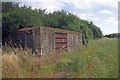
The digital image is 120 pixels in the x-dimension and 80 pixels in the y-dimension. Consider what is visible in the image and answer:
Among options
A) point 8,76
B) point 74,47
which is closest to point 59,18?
point 74,47

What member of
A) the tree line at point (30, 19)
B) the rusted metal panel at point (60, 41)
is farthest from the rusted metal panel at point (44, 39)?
the tree line at point (30, 19)

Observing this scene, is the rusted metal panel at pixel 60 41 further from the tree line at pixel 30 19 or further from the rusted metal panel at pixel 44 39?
the tree line at pixel 30 19

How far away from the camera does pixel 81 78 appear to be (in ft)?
21.5

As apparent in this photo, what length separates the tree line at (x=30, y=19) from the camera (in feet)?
48.5

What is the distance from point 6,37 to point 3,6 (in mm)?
3437

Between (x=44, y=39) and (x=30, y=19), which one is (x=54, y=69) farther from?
(x=30, y=19)

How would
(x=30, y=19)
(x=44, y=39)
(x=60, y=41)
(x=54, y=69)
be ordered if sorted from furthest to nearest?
(x=30, y=19)
(x=60, y=41)
(x=44, y=39)
(x=54, y=69)

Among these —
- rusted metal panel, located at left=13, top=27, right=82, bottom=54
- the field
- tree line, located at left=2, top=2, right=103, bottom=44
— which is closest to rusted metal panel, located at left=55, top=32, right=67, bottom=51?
rusted metal panel, located at left=13, top=27, right=82, bottom=54

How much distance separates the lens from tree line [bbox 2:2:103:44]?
14.8m

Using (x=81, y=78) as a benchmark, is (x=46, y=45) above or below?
above

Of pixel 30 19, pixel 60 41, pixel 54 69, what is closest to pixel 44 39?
pixel 60 41

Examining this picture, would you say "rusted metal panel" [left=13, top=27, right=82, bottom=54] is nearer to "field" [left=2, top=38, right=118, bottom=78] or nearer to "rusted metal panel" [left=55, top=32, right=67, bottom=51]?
"rusted metal panel" [left=55, top=32, right=67, bottom=51]

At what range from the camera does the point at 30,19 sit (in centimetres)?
A: 1516

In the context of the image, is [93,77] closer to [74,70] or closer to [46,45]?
[74,70]
